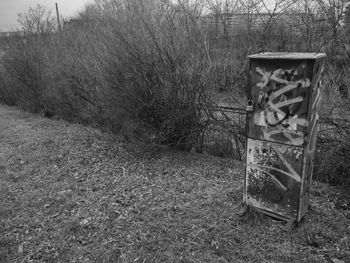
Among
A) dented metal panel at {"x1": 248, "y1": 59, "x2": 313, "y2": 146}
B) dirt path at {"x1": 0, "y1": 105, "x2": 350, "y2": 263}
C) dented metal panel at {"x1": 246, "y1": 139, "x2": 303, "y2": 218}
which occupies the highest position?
dented metal panel at {"x1": 248, "y1": 59, "x2": 313, "y2": 146}

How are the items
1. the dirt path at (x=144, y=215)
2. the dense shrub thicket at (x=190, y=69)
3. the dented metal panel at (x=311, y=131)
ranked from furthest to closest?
the dense shrub thicket at (x=190, y=69) < the dirt path at (x=144, y=215) < the dented metal panel at (x=311, y=131)

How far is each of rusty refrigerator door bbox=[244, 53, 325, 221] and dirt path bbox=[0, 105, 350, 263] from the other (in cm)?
27

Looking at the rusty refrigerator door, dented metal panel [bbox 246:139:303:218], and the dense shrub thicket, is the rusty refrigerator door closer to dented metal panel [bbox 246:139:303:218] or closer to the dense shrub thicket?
dented metal panel [bbox 246:139:303:218]

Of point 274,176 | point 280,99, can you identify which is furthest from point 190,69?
point 274,176

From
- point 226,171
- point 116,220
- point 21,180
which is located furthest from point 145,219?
point 21,180

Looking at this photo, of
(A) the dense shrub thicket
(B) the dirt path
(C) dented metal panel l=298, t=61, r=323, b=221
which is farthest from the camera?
(A) the dense shrub thicket

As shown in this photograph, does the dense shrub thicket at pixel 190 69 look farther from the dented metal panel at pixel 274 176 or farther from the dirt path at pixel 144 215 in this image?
the dented metal panel at pixel 274 176

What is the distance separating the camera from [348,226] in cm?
289

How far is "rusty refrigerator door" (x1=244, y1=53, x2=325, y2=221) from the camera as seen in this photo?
2562 mm

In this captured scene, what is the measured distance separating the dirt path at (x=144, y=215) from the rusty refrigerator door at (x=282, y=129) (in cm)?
27

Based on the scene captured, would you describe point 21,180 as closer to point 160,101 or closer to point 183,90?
point 160,101

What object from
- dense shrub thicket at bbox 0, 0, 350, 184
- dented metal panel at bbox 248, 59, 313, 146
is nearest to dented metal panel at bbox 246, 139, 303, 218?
dented metal panel at bbox 248, 59, 313, 146

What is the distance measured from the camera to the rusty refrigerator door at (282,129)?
256 centimetres

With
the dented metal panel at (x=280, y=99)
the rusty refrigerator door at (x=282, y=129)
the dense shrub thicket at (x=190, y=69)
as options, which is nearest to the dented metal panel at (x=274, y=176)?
the rusty refrigerator door at (x=282, y=129)
